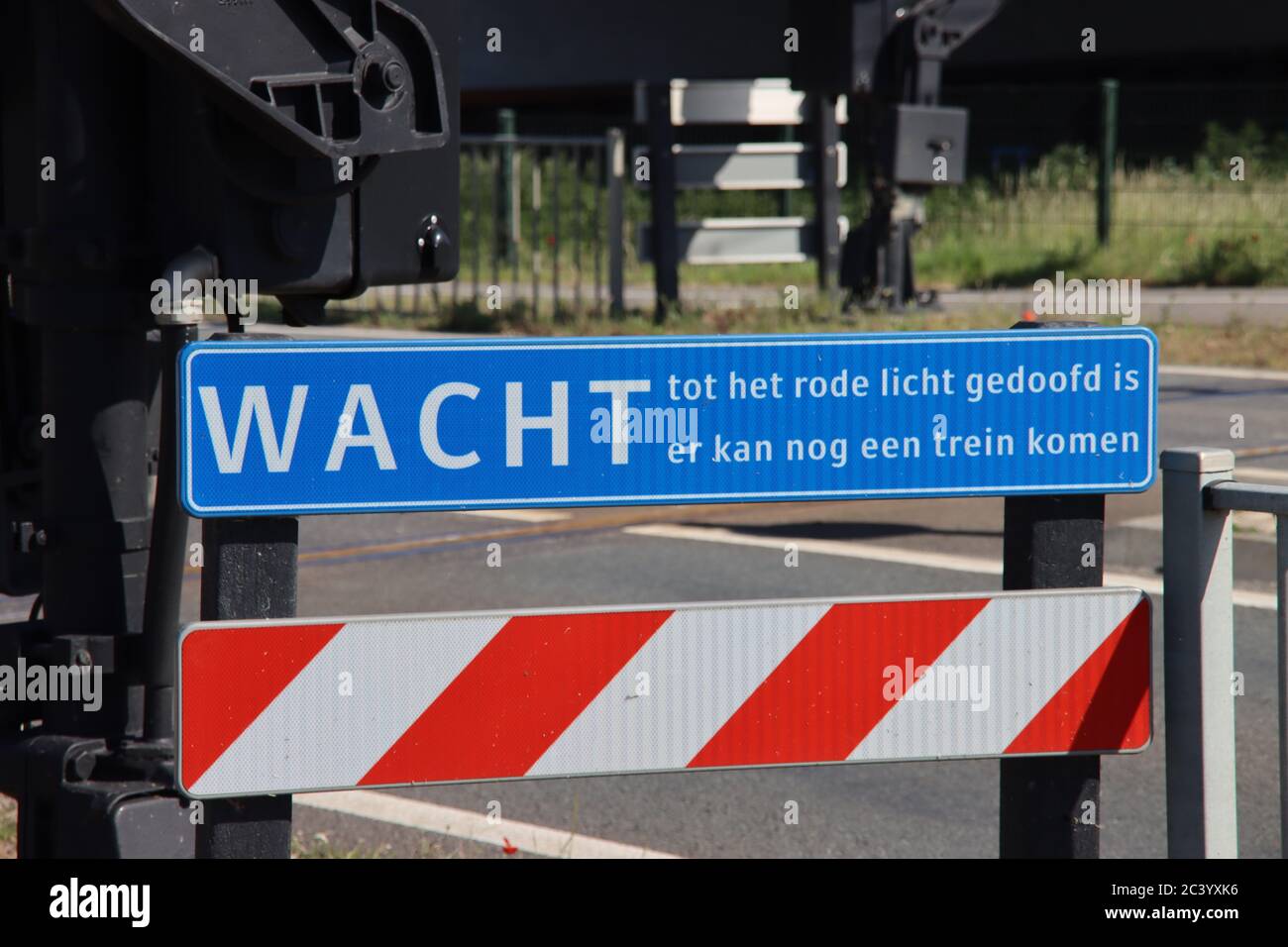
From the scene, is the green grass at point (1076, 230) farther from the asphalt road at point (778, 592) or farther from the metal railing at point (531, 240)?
the asphalt road at point (778, 592)

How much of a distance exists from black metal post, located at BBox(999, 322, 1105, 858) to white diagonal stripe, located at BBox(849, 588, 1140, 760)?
50mm

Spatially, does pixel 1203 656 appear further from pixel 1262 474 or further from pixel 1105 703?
pixel 1262 474

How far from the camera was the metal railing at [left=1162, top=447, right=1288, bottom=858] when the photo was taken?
2.80m

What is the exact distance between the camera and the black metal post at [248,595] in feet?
8.18

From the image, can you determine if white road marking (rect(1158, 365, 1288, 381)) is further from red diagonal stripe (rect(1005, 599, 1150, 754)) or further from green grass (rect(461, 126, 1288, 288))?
red diagonal stripe (rect(1005, 599, 1150, 754))

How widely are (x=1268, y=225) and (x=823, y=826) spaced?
58.4ft

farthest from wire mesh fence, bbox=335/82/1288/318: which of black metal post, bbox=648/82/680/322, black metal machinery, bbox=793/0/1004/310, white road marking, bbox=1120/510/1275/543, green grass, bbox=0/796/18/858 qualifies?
green grass, bbox=0/796/18/858

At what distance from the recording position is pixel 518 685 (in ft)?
8.54

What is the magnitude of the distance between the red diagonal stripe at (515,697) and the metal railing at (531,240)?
8.73m

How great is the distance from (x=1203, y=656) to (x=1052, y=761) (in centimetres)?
28

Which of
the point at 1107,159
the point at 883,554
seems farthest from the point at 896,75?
the point at 883,554

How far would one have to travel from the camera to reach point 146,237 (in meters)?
3.22
